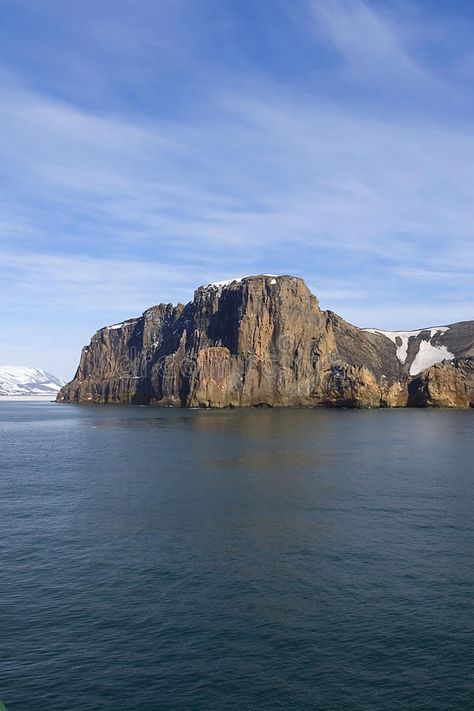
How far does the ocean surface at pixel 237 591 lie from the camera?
21250mm

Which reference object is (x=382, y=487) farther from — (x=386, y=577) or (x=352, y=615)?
(x=352, y=615)

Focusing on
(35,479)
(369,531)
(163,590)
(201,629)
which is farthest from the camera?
(35,479)

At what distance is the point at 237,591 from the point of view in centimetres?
2978

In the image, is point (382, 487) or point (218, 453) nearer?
point (382, 487)

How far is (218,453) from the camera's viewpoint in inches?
3191

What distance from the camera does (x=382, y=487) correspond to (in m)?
56.5

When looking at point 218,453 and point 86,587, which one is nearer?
point 86,587

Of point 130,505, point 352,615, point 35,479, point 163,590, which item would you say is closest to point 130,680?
point 163,590

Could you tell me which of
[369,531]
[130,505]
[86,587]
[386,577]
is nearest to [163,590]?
[86,587]

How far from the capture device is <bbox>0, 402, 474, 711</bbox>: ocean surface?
21250 mm

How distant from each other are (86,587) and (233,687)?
37.3 feet

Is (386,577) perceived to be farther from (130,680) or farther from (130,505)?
(130,505)

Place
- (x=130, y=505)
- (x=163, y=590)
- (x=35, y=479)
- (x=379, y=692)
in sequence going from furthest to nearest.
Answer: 1. (x=35, y=479)
2. (x=130, y=505)
3. (x=163, y=590)
4. (x=379, y=692)

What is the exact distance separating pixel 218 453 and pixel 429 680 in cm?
6013
